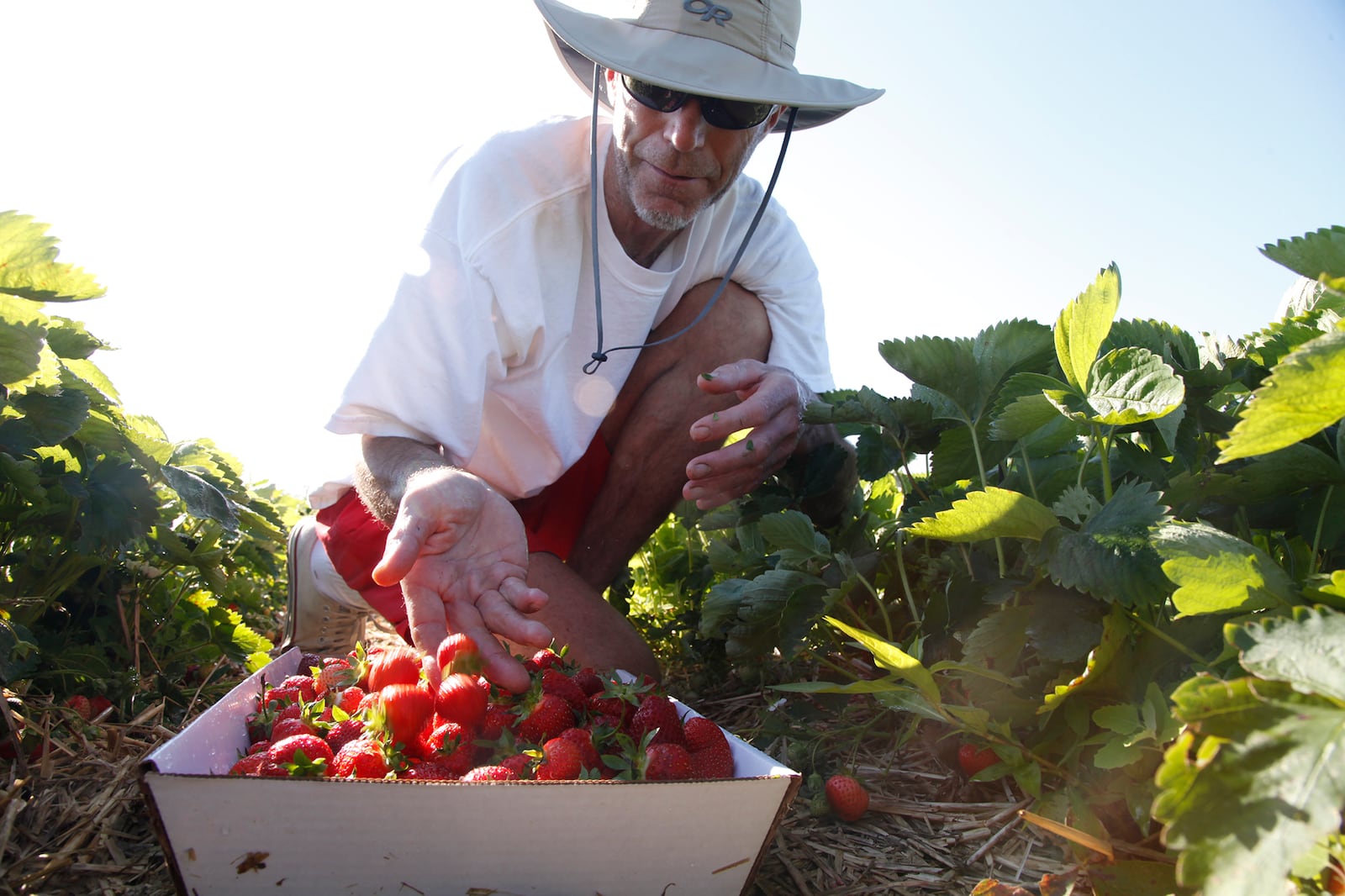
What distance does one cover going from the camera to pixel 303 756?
1235mm

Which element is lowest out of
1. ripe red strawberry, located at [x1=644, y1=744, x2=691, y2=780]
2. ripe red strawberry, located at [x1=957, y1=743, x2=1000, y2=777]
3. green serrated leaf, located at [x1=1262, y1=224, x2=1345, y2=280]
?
ripe red strawberry, located at [x1=957, y1=743, x2=1000, y2=777]

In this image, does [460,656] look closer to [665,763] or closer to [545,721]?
[545,721]

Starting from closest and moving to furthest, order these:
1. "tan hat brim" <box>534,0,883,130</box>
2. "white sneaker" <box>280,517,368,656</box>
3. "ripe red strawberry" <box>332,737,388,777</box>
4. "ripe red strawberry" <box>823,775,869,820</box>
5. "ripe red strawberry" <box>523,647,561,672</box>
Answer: "ripe red strawberry" <box>332,737,388,777</box>, "ripe red strawberry" <box>823,775,869,820</box>, "ripe red strawberry" <box>523,647,561,672</box>, "tan hat brim" <box>534,0,883,130</box>, "white sneaker" <box>280,517,368,656</box>

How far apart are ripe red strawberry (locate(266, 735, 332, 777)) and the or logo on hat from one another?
168 centimetres

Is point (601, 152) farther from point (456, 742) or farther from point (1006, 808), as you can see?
point (1006, 808)

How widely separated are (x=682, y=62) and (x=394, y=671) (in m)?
1.38

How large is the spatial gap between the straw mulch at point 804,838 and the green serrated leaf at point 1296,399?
2.31ft

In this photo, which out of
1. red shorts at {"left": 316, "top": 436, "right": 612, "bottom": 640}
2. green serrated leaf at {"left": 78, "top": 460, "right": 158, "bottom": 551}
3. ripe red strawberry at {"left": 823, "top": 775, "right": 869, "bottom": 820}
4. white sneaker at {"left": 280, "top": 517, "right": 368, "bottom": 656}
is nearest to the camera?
ripe red strawberry at {"left": 823, "top": 775, "right": 869, "bottom": 820}

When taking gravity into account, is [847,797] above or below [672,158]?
below

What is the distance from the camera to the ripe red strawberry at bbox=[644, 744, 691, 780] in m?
1.28

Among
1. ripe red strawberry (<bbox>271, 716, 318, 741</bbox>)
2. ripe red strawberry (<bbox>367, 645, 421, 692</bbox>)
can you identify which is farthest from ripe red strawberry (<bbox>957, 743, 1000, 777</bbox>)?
ripe red strawberry (<bbox>271, 716, 318, 741</bbox>)

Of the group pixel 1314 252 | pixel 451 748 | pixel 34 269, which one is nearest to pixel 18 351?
pixel 34 269

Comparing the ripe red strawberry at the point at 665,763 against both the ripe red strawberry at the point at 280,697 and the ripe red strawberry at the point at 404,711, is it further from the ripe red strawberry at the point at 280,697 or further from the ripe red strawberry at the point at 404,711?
the ripe red strawberry at the point at 280,697

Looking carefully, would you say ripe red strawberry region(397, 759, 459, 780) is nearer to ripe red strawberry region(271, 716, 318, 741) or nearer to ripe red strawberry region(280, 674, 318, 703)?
ripe red strawberry region(271, 716, 318, 741)
